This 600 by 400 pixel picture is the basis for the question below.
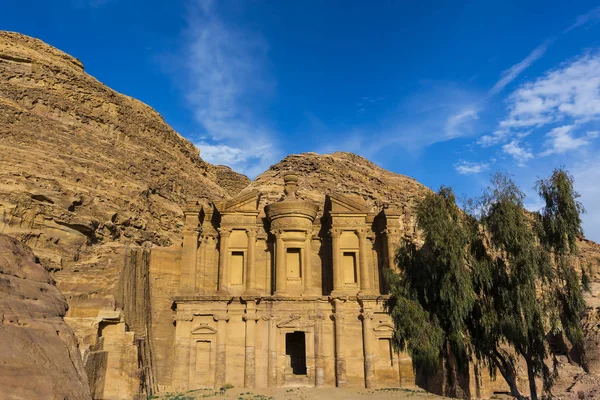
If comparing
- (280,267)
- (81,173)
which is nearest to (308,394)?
(280,267)

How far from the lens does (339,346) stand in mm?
24641

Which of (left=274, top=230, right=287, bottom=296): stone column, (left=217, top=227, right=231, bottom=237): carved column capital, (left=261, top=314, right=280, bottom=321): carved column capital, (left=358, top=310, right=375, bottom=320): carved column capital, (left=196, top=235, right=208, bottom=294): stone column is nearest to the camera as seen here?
(left=261, top=314, right=280, bottom=321): carved column capital

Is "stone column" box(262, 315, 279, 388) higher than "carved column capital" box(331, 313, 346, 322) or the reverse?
the reverse

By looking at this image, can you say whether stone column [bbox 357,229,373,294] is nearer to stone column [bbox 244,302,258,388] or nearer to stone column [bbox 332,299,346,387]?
stone column [bbox 332,299,346,387]

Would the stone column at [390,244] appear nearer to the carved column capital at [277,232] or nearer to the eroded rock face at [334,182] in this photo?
the carved column capital at [277,232]

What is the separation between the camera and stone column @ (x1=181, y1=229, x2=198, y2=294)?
26.3m

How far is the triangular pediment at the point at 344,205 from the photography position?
1127 inches

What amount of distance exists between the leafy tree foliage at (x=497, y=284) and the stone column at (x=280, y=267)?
31.9ft

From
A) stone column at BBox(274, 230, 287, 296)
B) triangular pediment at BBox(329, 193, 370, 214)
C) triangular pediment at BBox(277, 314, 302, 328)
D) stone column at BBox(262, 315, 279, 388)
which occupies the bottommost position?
stone column at BBox(262, 315, 279, 388)

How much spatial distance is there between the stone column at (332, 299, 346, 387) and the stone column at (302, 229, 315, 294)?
2.09 metres

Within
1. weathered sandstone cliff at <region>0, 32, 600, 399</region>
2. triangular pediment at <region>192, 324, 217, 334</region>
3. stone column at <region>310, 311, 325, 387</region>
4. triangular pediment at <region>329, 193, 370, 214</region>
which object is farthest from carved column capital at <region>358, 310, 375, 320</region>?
triangular pediment at <region>192, 324, 217, 334</region>

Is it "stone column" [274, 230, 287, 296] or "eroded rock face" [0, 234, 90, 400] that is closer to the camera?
"eroded rock face" [0, 234, 90, 400]

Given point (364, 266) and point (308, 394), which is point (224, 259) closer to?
point (364, 266)

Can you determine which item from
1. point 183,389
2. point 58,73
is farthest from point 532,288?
point 58,73
